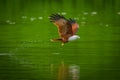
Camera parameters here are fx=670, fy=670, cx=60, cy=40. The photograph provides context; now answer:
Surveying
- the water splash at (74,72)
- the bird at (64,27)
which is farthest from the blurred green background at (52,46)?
the bird at (64,27)

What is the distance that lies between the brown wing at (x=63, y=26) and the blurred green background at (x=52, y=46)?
0.70 meters

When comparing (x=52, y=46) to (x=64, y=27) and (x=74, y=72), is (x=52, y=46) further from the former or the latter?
(x=74, y=72)

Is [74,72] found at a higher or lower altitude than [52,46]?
higher

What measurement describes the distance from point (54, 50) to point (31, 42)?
230 cm

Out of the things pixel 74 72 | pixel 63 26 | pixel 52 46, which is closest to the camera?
pixel 74 72

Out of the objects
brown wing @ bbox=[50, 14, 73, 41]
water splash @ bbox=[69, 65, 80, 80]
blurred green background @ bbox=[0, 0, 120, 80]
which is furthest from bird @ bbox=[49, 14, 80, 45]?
water splash @ bbox=[69, 65, 80, 80]

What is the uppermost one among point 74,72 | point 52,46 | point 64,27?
point 64,27

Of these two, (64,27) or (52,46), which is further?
(52,46)

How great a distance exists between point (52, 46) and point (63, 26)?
13.7 feet

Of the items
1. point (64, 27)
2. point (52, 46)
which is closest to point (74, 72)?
point (64, 27)

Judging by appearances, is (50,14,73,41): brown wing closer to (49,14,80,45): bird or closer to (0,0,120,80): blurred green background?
(49,14,80,45): bird

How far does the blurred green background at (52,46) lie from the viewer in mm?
15805

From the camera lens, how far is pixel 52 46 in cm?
2108

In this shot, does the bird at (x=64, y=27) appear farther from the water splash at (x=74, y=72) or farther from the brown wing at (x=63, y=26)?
the water splash at (x=74, y=72)
